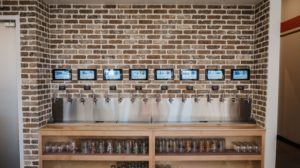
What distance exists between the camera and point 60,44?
12.5ft

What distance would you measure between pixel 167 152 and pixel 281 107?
3.34 meters

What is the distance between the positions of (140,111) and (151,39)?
1138 millimetres

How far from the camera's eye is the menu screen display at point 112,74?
3.83 meters

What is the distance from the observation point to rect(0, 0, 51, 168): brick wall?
11.0 ft

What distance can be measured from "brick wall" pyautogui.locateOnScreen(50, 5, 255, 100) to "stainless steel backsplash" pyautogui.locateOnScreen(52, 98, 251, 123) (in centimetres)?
15

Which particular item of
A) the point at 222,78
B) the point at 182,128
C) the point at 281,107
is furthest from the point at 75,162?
the point at 281,107

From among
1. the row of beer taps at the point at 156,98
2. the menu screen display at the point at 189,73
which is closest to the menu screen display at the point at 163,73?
the menu screen display at the point at 189,73

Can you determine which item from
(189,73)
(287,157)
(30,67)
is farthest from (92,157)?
→ (287,157)

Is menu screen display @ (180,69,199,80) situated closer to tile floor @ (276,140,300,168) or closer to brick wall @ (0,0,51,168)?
brick wall @ (0,0,51,168)

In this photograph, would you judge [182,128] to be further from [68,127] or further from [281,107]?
[281,107]

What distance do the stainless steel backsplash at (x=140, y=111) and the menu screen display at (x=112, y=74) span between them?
13.6 inches

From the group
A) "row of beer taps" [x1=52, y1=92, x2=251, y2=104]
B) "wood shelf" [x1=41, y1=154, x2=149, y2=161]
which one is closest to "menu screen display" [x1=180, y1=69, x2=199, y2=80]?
"row of beer taps" [x1=52, y1=92, x2=251, y2=104]

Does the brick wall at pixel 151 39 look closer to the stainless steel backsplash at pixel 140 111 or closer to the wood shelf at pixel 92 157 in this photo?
the stainless steel backsplash at pixel 140 111

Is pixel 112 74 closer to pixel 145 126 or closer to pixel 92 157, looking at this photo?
pixel 145 126
